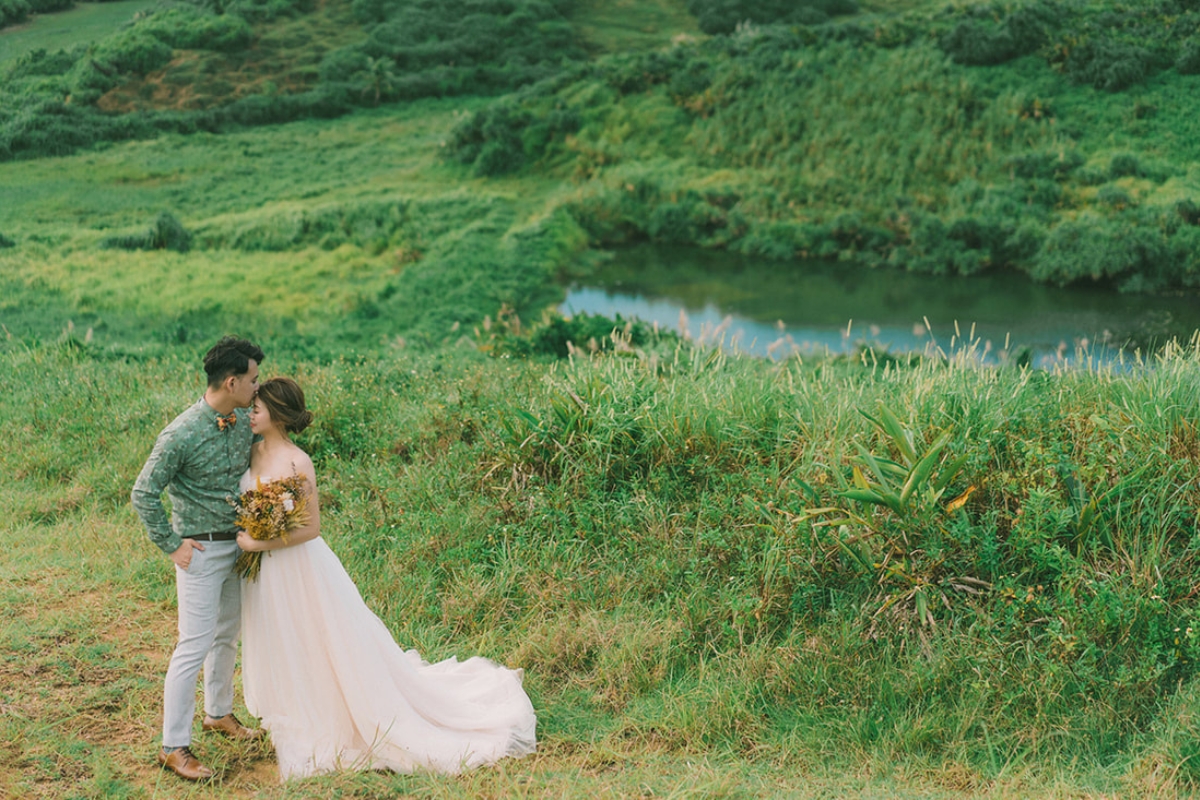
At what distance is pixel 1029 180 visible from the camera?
82.2 ft

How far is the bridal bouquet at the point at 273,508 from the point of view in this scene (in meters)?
4.45

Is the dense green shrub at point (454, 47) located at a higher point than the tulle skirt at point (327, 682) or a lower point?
higher

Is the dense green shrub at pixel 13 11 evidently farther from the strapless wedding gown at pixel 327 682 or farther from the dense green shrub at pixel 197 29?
the strapless wedding gown at pixel 327 682

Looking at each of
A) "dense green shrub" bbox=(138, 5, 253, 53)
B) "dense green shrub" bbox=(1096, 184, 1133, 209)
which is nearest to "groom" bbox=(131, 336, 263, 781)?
"dense green shrub" bbox=(1096, 184, 1133, 209)

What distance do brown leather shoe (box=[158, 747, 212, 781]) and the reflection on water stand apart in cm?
1224

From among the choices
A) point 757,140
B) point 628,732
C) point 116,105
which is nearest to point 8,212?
point 116,105

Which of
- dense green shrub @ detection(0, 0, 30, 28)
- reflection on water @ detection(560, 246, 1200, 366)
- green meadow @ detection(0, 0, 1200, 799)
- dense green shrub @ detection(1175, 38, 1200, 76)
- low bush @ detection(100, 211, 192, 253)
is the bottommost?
reflection on water @ detection(560, 246, 1200, 366)

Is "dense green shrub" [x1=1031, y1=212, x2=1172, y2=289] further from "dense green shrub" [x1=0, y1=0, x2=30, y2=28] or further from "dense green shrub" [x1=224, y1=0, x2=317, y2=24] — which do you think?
"dense green shrub" [x1=224, y1=0, x2=317, y2=24]

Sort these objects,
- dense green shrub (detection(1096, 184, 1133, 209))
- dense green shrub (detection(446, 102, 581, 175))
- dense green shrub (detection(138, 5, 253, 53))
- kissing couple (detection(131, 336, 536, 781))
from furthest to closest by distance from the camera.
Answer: dense green shrub (detection(446, 102, 581, 175)) → dense green shrub (detection(138, 5, 253, 53)) → dense green shrub (detection(1096, 184, 1133, 209)) → kissing couple (detection(131, 336, 536, 781))

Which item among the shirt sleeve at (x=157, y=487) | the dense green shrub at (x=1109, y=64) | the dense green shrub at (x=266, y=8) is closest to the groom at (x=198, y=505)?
the shirt sleeve at (x=157, y=487)

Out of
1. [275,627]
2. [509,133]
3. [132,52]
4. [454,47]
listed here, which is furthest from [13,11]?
[275,627]

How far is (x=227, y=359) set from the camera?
4352mm

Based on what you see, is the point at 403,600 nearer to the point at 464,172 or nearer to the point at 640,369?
the point at 640,369

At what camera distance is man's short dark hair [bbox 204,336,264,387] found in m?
4.34
